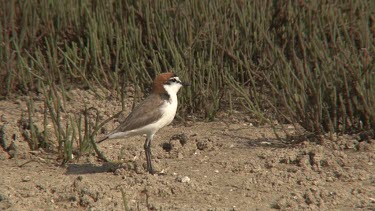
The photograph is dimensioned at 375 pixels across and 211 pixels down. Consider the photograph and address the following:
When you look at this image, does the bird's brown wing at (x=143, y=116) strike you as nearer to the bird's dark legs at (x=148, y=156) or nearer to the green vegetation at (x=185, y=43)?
the bird's dark legs at (x=148, y=156)

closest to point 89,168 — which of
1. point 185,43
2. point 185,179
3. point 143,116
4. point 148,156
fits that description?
point 148,156

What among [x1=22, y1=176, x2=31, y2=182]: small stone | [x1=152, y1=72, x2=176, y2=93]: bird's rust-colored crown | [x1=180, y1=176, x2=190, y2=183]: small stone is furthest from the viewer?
[x1=152, y1=72, x2=176, y2=93]: bird's rust-colored crown

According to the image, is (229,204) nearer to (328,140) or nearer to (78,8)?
(328,140)

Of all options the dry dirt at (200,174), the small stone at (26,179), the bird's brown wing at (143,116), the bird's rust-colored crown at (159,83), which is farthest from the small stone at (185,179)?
the small stone at (26,179)

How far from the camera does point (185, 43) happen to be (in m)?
7.61

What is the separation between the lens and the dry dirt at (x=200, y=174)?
5117 millimetres

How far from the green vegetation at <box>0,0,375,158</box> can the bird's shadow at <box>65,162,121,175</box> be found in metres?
0.88

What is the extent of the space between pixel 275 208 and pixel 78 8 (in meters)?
4.31

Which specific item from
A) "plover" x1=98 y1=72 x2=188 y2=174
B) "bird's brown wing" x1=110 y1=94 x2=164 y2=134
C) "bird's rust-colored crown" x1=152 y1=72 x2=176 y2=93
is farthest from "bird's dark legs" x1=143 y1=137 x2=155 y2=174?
"bird's rust-colored crown" x1=152 y1=72 x2=176 y2=93

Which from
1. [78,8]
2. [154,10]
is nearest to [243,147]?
[154,10]

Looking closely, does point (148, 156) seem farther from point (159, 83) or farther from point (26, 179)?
point (26, 179)

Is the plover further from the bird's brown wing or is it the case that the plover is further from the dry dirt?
the dry dirt

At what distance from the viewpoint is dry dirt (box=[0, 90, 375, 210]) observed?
16.8ft

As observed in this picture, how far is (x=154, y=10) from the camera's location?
7996 millimetres
